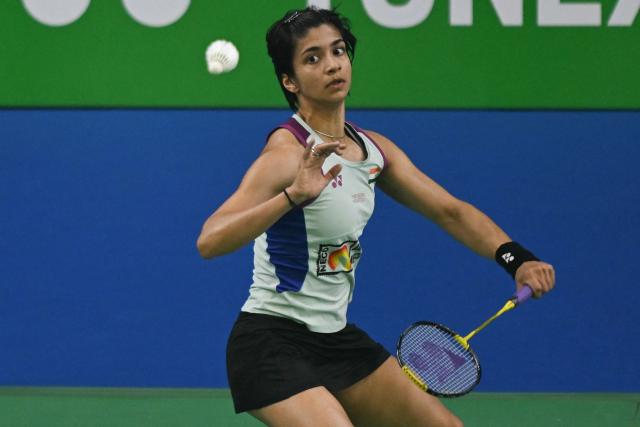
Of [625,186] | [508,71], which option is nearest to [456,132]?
[508,71]

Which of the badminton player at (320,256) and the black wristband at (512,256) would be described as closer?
Result: the badminton player at (320,256)

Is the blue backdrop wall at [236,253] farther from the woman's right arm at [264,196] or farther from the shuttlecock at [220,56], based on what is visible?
the woman's right arm at [264,196]

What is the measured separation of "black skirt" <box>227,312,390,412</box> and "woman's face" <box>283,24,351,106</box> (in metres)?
0.68

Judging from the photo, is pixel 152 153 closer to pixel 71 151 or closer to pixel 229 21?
pixel 71 151

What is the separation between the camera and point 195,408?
5.08 m

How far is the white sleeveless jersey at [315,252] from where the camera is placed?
10.4 feet

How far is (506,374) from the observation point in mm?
5312

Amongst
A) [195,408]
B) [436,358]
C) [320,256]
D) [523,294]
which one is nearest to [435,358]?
[436,358]

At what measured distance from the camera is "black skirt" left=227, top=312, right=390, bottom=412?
9.95 ft

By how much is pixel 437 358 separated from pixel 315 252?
494 mm

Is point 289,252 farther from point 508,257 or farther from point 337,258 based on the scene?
point 508,257

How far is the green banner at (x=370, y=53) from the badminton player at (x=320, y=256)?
1.70 metres

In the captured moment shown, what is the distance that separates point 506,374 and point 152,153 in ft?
6.50

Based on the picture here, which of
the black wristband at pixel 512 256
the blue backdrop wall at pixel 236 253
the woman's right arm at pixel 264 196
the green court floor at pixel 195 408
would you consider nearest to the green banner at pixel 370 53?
the blue backdrop wall at pixel 236 253
